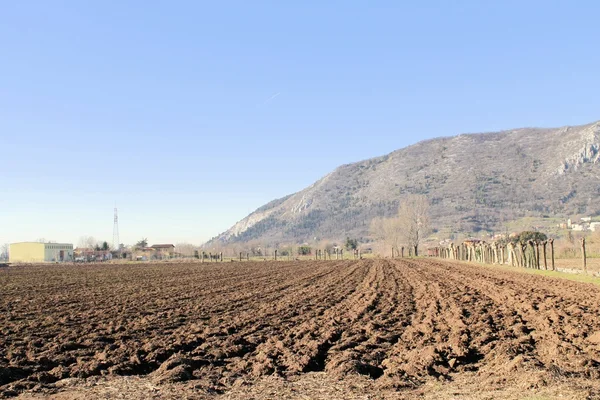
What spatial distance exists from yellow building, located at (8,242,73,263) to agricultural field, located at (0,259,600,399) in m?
115

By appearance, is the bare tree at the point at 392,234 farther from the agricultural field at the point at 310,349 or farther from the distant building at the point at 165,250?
the agricultural field at the point at 310,349

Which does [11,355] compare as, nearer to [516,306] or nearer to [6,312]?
[6,312]

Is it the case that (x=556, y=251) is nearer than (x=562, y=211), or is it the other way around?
(x=556, y=251)

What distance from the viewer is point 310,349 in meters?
11.0

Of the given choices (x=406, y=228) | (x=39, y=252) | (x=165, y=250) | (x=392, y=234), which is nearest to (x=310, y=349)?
(x=406, y=228)

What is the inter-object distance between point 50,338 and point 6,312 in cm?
703

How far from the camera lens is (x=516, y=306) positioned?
17328mm

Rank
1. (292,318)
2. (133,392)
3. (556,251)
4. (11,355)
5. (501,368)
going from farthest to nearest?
(556,251), (292,318), (11,355), (501,368), (133,392)

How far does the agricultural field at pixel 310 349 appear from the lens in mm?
8188

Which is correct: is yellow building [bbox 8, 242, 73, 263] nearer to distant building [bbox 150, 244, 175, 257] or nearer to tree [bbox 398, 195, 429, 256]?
distant building [bbox 150, 244, 175, 257]

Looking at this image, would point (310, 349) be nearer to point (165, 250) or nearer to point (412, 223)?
point (412, 223)

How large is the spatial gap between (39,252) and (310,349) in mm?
128989

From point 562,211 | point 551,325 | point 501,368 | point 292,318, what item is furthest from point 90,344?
point 562,211

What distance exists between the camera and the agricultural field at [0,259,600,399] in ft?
26.9
